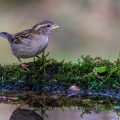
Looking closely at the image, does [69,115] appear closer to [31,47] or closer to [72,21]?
[31,47]

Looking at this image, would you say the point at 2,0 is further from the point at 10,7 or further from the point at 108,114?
the point at 108,114

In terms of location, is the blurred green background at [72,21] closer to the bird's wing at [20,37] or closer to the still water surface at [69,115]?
the bird's wing at [20,37]

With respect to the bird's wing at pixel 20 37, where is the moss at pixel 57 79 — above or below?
below

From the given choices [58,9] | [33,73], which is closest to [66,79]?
[33,73]

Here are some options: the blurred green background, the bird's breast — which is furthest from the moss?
the blurred green background

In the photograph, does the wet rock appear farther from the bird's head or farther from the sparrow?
the bird's head

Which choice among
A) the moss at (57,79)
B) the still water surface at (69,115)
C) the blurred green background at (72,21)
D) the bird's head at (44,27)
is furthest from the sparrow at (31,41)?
the blurred green background at (72,21)
